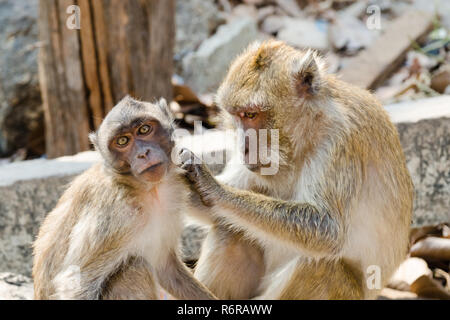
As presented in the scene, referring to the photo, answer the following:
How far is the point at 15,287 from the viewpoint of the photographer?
5.18m

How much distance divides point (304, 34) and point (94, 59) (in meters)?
4.37

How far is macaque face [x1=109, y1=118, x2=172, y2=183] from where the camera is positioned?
393cm

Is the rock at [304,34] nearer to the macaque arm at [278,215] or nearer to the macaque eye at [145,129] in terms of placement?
the macaque arm at [278,215]

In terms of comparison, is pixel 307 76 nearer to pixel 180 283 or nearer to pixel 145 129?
pixel 145 129

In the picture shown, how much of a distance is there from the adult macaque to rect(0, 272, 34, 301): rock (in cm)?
159

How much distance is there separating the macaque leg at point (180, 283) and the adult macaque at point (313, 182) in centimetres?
43

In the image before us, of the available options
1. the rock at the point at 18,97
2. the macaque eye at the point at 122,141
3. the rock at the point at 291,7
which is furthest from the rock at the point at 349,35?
the macaque eye at the point at 122,141

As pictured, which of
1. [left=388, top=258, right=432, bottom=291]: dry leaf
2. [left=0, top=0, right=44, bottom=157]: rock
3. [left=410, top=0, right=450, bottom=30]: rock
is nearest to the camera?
[left=388, top=258, right=432, bottom=291]: dry leaf

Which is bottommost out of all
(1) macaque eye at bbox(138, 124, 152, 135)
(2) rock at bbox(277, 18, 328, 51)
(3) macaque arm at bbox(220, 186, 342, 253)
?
(3) macaque arm at bbox(220, 186, 342, 253)

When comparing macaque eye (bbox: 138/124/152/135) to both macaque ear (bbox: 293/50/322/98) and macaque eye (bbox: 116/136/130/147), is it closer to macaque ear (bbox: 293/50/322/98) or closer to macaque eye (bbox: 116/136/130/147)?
macaque eye (bbox: 116/136/130/147)

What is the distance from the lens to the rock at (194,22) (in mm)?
10807

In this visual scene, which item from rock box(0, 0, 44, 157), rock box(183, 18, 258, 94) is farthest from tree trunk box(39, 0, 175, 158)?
rock box(183, 18, 258, 94)

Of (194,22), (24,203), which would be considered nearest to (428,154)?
(24,203)
